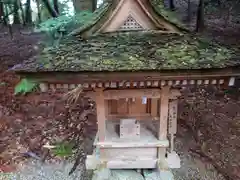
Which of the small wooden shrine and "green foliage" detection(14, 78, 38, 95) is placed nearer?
the small wooden shrine

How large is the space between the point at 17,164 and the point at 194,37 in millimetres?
4914

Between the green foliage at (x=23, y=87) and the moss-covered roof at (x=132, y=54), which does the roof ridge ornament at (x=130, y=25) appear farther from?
the green foliage at (x=23, y=87)

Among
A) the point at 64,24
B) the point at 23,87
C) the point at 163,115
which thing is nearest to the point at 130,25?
the point at 163,115

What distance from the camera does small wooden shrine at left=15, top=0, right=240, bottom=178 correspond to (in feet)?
10.5

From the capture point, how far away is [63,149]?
20.3ft

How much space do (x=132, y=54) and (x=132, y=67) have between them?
30cm

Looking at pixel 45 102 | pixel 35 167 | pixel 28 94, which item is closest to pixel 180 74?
pixel 35 167

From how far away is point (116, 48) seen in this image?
3.48 m

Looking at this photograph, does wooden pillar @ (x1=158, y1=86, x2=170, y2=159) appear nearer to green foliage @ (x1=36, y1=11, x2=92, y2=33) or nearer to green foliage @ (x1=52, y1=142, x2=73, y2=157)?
green foliage @ (x1=52, y1=142, x2=73, y2=157)

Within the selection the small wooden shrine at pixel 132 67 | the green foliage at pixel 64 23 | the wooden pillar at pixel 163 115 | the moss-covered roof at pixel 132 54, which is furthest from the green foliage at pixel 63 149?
the green foliage at pixel 64 23

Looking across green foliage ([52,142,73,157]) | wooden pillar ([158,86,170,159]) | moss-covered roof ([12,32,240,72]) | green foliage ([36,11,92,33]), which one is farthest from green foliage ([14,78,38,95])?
wooden pillar ([158,86,170,159])

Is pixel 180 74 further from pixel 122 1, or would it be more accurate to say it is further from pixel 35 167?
pixel 35 167

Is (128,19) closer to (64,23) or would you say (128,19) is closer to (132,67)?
(132,67)

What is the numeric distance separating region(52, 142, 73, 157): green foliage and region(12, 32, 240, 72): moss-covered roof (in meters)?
3.30
